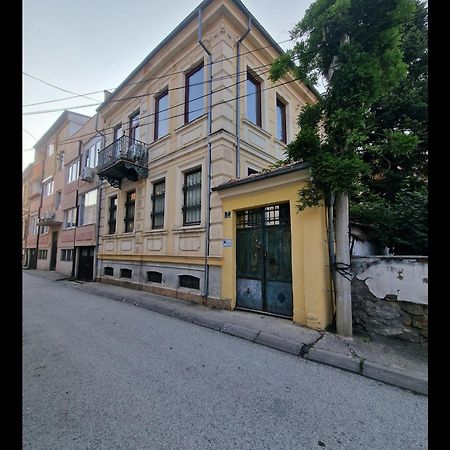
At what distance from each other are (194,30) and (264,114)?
3.70 metres

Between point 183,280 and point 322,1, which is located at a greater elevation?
point 322,1

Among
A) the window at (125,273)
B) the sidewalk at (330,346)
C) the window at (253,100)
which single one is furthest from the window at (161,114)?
the sidewalk at (330,346)

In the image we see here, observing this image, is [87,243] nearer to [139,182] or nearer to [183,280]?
[139,182]

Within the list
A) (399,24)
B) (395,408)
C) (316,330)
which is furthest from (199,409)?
(399,24)

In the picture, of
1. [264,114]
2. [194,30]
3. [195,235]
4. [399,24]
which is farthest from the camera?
[264,114]

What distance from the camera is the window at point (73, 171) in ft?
53.4

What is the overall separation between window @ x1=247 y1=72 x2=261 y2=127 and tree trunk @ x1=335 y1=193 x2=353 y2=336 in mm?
5226

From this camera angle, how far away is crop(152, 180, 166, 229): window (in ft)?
31.4

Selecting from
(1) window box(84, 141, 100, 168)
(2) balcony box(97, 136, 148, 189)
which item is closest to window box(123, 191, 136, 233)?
(2) balcony box(97, 136, 148, 189)

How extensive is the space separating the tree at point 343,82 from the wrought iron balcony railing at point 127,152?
6959 millimetres

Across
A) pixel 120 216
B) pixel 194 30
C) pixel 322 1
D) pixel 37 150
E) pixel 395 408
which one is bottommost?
→ pixel 395 408

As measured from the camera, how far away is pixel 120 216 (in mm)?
11477

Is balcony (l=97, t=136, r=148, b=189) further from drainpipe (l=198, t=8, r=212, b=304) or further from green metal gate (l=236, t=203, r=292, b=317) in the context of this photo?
green metal gate (l=236, t=203, r=292, b=317)

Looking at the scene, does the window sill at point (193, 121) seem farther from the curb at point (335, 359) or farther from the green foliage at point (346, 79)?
the curb at point (335, 359)
